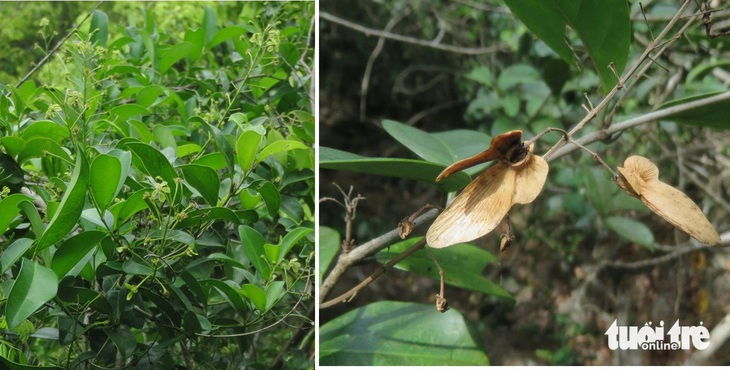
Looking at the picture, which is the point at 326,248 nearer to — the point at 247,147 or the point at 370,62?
the point at 247,147

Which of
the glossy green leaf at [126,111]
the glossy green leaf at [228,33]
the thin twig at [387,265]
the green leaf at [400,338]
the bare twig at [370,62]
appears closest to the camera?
A: the thin twig at [387,265]

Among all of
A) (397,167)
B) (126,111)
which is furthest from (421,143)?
(126,111)

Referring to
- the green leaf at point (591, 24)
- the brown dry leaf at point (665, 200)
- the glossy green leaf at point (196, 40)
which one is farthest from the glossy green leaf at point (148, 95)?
the brown dry leaf at point (665, 200)

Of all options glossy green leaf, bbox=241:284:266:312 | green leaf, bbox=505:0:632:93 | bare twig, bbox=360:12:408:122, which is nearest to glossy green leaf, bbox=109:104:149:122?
glossy green leaf, bbox=241:284:266:312

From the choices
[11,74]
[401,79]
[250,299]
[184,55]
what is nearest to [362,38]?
[401,79]

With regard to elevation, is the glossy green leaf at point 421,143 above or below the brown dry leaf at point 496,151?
below

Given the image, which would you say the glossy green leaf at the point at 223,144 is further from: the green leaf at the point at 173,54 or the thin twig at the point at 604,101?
the thin twig at the point at 604,101
